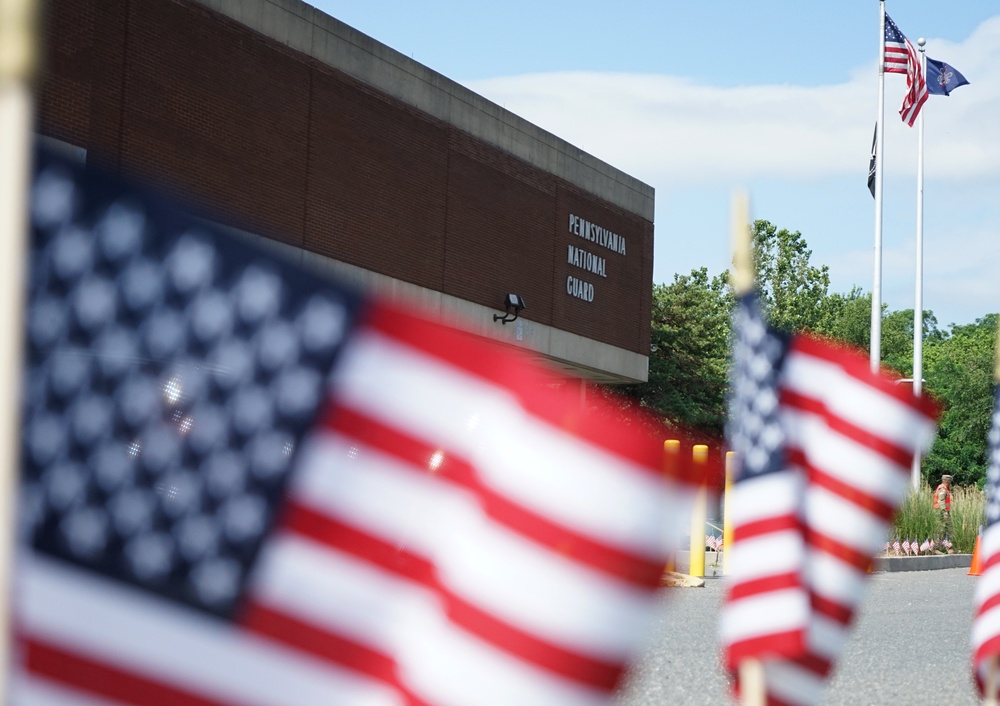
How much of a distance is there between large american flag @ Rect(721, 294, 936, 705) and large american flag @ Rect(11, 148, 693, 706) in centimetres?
234

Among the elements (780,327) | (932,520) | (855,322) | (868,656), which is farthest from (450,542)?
(855,322)

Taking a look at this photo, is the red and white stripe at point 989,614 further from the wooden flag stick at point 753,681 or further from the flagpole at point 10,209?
the flagpole at point 10,209

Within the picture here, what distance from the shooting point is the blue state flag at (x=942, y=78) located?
32.4 meters

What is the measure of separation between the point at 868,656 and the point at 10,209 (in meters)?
10.7

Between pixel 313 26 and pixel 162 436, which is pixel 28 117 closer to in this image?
pixel 162 436

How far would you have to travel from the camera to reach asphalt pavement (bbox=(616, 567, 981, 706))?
9500 mm

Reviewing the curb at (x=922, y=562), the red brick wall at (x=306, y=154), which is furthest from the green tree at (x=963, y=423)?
the curb at (x=922, y=562)

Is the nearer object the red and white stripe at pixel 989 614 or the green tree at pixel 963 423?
the red and white stripe at pixel 989 614

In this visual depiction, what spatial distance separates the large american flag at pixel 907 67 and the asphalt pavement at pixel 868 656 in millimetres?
16510

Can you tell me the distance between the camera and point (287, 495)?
2.62 m

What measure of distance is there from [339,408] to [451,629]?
45 cm

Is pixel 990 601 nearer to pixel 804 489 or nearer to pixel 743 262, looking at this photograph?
pixel 804 489

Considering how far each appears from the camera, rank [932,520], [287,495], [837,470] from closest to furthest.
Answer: [287,495], [837,470], [932,520]

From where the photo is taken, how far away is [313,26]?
29094 millimetres
